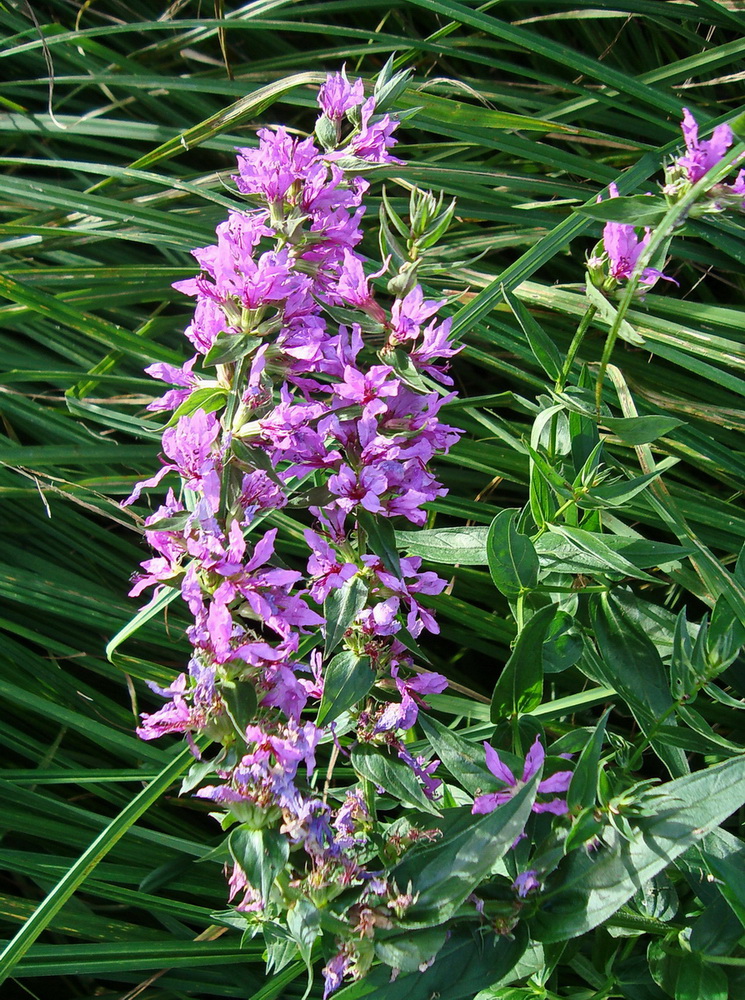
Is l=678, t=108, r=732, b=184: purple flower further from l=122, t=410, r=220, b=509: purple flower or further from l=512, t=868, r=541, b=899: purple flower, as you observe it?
l=512, t=868, r=541, b=899: purple flower

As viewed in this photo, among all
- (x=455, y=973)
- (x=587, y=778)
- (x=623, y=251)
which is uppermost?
(x=623, y=251)

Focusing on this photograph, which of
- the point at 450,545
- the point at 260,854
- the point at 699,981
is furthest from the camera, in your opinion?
the point at 450,545

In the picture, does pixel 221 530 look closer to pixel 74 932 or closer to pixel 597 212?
pixel 597 212

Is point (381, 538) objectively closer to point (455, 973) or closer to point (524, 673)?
point (524, 673)

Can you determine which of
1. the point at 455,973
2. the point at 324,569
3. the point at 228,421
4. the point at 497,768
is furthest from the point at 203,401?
the point at 455,973

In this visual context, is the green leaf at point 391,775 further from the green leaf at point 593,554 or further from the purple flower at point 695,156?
the purple flower at point 695,156

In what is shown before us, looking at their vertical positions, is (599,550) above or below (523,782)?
above
